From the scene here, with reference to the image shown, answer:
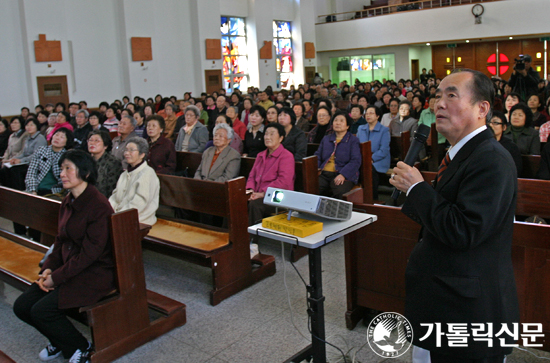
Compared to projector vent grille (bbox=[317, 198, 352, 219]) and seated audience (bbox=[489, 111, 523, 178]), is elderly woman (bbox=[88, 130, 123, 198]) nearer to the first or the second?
projector vent grille (bbox=[317, 198, 352, 219])

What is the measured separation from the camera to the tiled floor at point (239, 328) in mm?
2602

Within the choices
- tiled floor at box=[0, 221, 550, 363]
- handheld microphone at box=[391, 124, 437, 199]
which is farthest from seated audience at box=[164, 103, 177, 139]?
handheld microphone at box=[391, 124, 437, 199]

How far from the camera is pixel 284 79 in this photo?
694 inches

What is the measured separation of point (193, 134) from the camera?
19.5ft

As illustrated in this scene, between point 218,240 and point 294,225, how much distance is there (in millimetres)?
1705

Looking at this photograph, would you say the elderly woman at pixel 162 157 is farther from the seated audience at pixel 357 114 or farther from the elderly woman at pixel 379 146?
the seated audience at pixel 357 114

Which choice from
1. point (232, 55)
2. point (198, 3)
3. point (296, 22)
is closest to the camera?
point (198, 3)

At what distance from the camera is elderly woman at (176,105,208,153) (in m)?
5.86

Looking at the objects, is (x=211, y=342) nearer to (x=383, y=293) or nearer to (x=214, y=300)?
(x=214, y=300)

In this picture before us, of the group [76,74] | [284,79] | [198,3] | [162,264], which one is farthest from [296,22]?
[162,264]

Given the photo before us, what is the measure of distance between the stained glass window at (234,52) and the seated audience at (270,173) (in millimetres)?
11748

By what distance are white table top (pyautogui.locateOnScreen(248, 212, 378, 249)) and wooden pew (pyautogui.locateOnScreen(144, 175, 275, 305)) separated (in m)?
1.30

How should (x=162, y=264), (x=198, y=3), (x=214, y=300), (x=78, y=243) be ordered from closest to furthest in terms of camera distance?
1. (x=78, y=243)
2. (x=214, y=300)
3. (x=162, y=264)
4. (x=198, y=3)

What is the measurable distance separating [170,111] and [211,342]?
5.38 m
